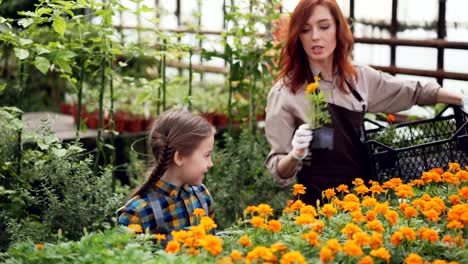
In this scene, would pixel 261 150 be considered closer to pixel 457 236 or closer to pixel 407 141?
pixel 407 141

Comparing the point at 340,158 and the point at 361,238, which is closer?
the point at 361,238

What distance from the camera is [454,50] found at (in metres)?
4.67

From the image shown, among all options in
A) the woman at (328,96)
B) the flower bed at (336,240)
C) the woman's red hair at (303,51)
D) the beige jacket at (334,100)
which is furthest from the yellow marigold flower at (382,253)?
the woman's red hair at (303,51)

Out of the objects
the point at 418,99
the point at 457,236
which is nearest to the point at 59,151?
the point at 418,99

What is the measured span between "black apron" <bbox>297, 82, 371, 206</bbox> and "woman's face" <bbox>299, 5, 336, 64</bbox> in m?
0.25

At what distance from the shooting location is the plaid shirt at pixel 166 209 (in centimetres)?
270

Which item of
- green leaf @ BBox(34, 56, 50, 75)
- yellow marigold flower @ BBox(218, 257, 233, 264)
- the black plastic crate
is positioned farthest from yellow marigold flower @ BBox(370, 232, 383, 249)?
green leaf @ BBox(34, 56, 50, 75)

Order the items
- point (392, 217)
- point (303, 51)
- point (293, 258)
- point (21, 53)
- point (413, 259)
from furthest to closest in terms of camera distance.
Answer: point (303, 51)
point (21, 53)
point (392, 217)
point (413, 259)
point (293, 258)

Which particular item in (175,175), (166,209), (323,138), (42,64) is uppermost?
(42,64)

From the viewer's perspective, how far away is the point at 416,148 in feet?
9.52

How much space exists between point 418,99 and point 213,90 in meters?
3.58

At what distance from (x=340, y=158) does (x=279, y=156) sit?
0.25 metres

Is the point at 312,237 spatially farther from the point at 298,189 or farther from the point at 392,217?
the point at 298,189

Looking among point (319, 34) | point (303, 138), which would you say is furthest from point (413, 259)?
point (319, 34)
